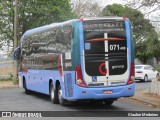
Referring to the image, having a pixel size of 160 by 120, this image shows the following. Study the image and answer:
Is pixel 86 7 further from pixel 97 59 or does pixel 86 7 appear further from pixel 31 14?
pixel 97 59

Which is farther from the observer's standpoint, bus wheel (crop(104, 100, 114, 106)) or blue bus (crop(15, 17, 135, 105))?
bus wheel (crop(104, 100, 114, 106))

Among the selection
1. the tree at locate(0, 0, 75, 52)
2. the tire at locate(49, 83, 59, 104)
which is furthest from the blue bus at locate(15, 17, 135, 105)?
the tree at locate(0, 0, 75, 52)

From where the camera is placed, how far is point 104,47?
15703 mm

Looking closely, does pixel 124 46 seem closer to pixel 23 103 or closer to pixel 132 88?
pixel 132 88

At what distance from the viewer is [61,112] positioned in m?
15.5

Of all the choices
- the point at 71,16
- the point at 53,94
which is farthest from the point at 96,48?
the point at 71,16

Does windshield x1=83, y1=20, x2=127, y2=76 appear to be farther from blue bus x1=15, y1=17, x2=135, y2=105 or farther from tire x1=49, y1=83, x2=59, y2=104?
tire x1=49, y1=83, x2=59, y2=104

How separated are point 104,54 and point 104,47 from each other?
25 centimetres

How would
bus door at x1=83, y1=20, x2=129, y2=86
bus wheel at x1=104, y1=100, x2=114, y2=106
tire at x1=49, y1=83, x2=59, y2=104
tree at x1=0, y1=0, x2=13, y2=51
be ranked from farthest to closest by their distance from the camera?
tree at x1=0, y1=0, x2=13, y2=51, tire at x1=49, y1=83, x2=59, y2=104, bus wheel at x1=104, y1=100, x2=114, y2=106, bus door at x1=83, y1=20, x2=129, y2=86

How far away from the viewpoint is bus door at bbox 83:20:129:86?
15594 mm

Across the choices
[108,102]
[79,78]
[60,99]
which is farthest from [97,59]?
[60,99]

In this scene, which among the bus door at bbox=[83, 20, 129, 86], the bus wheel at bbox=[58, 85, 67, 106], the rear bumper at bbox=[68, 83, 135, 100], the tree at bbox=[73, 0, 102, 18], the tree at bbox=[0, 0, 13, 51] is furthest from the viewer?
the tree at bbox=[73, 0, 102, 18]

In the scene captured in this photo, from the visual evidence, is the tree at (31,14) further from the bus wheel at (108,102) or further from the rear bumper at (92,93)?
the rear bumper at (92,93)

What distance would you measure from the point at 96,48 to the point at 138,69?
20030 millimetres
